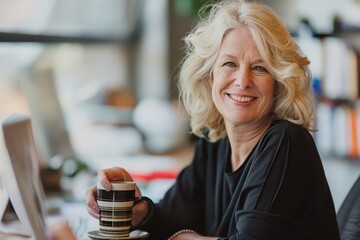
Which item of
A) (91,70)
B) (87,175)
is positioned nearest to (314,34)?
(91,70)

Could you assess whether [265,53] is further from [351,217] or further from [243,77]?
[351,217]

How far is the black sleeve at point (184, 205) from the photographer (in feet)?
7.57

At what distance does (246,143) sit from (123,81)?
3827 mm

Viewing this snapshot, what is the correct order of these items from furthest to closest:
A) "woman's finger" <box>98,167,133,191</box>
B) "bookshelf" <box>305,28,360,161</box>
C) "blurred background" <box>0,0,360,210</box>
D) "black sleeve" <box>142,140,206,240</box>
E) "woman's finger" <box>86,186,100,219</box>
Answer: "bookshelf" <box>305,28,360,161</box>
"blurred background" <box>0,0,360,210</box>
"black sleeve" <box>142,140,206,240</box>
"woman's finger" <box>86,186,100,219</box>
"woman's finger" <box>98,167,133,191</box>

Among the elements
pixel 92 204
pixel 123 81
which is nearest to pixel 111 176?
pixel 92 204

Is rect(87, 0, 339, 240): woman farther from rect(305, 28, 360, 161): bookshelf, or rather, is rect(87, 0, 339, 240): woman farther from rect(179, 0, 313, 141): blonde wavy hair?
rect(305, 28, 360, 161): bookshelf

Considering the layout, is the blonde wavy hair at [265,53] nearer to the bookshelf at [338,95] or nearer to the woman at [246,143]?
the woman at [246,143]

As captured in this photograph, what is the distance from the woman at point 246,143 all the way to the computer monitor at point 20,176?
0.18 metres

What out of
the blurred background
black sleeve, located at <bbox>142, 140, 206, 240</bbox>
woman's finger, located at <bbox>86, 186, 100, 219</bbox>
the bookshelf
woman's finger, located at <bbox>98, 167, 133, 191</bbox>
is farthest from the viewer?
the bookshelf

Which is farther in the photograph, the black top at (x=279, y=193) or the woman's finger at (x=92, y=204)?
the woman's finger at (x=92, y=204)

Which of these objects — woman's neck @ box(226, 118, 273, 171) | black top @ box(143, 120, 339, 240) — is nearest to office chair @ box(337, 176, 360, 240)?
black top @ box(143, 120, 339, 240)

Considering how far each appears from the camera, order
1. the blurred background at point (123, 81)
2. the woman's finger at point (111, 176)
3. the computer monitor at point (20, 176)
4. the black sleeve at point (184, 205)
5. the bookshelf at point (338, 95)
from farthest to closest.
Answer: the bookshelf at point (338, 95)
the blurred background at point (123, 81)
the black sleeve at point (184, 205)
the woman's finger at point (111, 176)
the computer monitor at point (20, 176)

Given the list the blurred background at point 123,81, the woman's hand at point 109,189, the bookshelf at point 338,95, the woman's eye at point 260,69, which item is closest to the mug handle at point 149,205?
the woman's hand at point 109,189

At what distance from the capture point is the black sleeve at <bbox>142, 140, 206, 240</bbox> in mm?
Result: 2307
